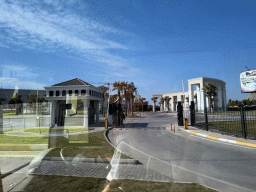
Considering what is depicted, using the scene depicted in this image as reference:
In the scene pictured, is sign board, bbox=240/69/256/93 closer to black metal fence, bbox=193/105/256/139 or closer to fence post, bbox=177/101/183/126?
fence post, bbox=177/101/183/126

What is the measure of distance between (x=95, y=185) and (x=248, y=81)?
49.8 m

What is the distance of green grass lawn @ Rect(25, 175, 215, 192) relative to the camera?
331cm

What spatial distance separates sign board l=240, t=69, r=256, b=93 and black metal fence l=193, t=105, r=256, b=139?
3469cm

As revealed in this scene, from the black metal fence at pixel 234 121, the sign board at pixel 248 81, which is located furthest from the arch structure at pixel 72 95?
the sign board at pixel 248 81

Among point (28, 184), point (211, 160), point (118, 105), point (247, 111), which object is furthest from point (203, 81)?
point (28, 184)

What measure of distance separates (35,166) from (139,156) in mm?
3464

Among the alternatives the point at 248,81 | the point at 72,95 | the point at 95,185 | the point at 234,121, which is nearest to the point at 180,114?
the point at 234,121

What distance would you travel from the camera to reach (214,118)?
14.3 meters

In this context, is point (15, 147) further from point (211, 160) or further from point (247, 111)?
point (247, 111)

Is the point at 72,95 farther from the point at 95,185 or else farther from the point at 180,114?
the point at 180,114

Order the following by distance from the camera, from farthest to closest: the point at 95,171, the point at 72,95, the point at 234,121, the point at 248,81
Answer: the point at 248,81, the point at 234,121, the point at 95,171, the point at 72,95

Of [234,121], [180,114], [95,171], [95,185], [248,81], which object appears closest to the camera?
[95,185]

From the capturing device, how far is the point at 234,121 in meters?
11.7

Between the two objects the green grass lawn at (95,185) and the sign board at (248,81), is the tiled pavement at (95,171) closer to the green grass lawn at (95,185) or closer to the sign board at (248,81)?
the green grass lawn at (95,185)
